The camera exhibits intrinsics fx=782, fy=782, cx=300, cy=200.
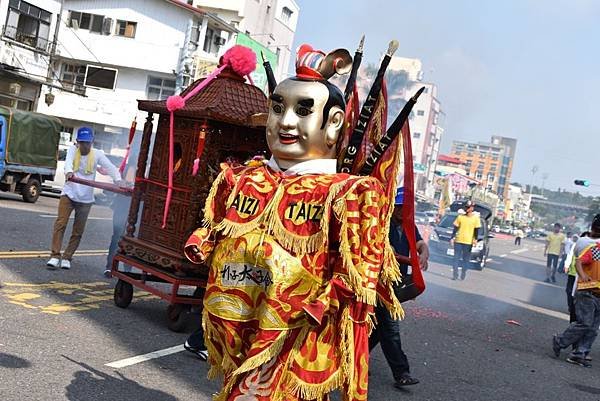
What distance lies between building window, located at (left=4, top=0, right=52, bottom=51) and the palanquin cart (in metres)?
25.3

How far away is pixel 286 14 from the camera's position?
164ft

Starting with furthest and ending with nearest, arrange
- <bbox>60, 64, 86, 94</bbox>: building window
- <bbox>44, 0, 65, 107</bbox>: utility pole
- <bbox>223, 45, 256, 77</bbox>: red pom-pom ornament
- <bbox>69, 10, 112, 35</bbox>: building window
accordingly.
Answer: <bbox>69, 10, 112, 35</bbox>: building window, <bbox>60, 64, 86, 94</bbox>: building window, <bbox>44, 0, 65, 107</bbox>: utility pole, <bbox>223, 45, 256, 77</bbox>: red pom-pom ornament

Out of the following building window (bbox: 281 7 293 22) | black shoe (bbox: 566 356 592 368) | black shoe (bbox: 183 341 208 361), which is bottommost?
black shoe (bbox: 566 356 592 368)

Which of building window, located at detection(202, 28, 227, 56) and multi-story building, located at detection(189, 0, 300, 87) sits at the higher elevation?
multi-story building, located at detection(189, 0, 300, 87)

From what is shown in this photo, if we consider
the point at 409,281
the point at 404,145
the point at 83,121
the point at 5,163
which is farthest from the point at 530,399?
the point at 83,121

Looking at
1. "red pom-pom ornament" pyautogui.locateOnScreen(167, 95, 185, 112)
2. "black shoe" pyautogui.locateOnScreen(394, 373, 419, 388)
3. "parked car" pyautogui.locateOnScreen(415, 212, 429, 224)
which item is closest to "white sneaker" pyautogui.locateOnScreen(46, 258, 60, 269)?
"red pom-pom ornament" pyautogui.locateOnScreen(167, 95, 185, 112)

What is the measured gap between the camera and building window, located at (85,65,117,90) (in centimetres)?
3728

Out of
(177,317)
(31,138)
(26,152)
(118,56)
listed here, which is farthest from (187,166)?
(118,56)

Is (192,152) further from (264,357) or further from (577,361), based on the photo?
(577,361)

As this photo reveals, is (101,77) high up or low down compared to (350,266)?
up

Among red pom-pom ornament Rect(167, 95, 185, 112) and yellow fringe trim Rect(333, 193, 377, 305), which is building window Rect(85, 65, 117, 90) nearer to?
red pom-pom ornament Rect(167, 95, 185, 112)

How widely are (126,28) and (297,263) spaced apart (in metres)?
35.8

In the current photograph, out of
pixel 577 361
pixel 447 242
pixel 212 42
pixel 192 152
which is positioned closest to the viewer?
pixel 192 152

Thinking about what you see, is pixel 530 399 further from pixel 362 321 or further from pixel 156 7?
pixel 156 7
